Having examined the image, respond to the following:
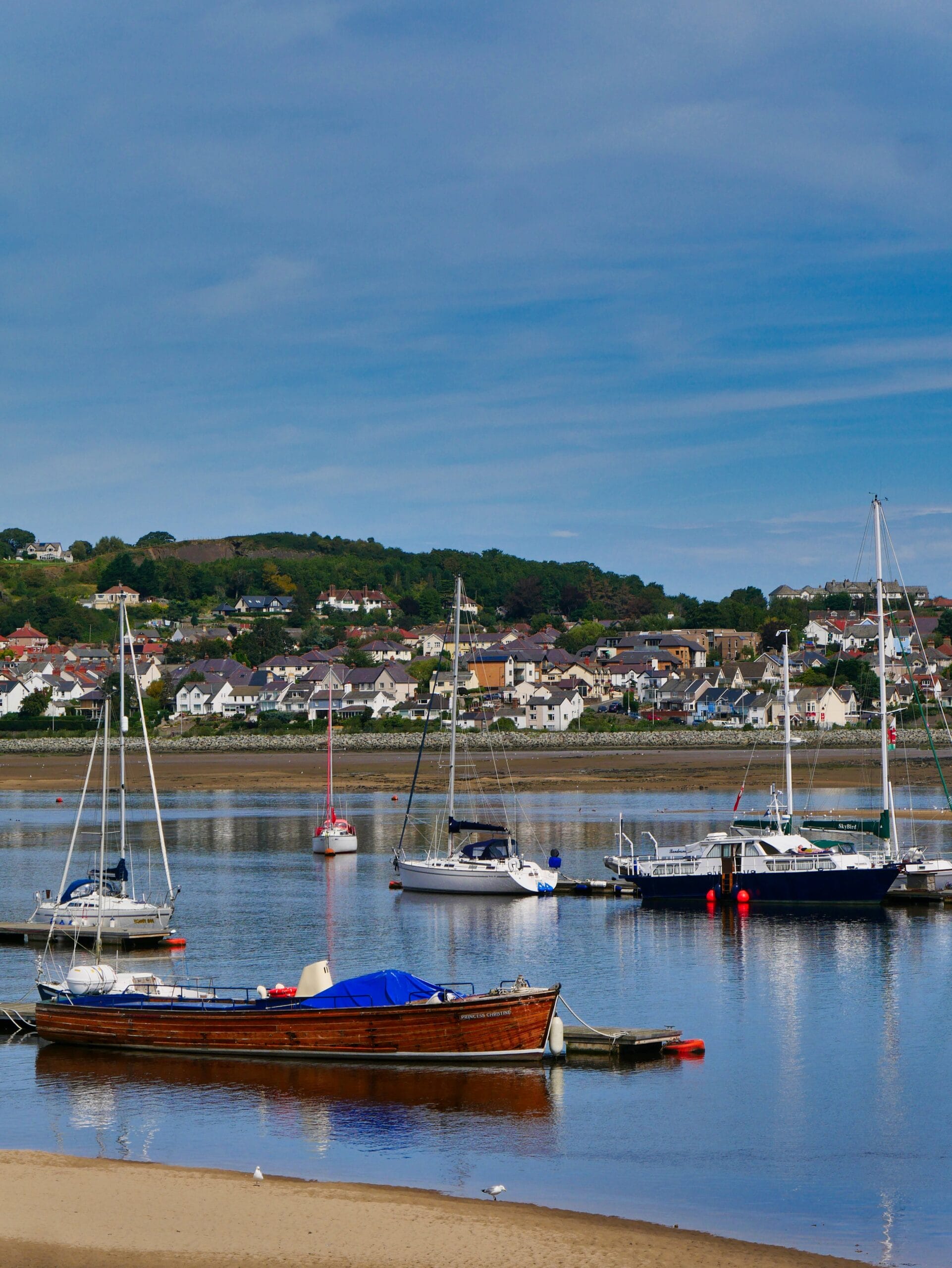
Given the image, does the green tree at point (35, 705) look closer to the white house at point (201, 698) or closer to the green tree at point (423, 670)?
the white house at point (201, 698)

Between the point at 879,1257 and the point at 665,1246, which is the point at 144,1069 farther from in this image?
the point at 879,1257

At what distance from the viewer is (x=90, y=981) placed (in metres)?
28.7

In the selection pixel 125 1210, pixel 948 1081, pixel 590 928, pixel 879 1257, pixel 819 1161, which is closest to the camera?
pixel 879 1257

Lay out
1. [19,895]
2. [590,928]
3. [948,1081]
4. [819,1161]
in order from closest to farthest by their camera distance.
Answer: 1. [819,1161]
2. [948,1081]
3. [590,928]
4. [19,895]

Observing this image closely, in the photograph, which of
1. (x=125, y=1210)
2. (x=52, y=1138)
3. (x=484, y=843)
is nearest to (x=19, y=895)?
(x=484, y=843)

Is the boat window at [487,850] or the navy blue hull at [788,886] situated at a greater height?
the boat window at [487,850]

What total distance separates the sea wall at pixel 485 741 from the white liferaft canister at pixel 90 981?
9702 centimetres

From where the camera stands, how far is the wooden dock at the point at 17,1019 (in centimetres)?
2961

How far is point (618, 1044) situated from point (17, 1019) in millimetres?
12576

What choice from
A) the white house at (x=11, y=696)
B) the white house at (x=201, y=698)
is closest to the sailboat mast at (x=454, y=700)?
the white house at (x=201, y=698)

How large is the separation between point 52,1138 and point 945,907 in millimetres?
32117

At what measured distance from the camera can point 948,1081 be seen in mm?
25641

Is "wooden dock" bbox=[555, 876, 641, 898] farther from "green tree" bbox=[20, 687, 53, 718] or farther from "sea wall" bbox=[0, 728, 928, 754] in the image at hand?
"green tree" bbox=[20, 687, 53, 718]

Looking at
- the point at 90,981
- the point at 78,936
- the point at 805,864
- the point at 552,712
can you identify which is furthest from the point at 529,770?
the point at 90,981
